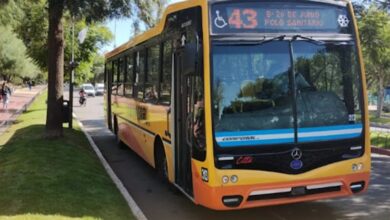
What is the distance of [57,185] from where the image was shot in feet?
28.3

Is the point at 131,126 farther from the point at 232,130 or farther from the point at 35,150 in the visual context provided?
the point at 232,130

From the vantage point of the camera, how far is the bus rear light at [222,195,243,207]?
6.55 metres

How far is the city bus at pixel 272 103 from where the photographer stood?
21.7ft

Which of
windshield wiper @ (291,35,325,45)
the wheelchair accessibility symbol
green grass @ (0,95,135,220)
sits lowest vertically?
green grass @ (0,95,135,220)

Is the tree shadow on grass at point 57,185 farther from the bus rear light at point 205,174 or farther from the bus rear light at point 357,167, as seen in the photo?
the bus rear light at point 357,167

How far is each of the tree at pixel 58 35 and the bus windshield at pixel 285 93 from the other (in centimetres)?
713

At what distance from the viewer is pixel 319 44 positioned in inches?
278

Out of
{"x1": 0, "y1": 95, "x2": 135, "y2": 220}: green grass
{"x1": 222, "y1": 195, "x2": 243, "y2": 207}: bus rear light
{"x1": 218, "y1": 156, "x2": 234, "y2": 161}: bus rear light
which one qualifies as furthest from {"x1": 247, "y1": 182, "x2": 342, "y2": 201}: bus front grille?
{"x1": 0, "y1": 95, "x2": 135, "y2": 220}: green grass

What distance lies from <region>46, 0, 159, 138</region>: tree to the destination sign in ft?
22.3

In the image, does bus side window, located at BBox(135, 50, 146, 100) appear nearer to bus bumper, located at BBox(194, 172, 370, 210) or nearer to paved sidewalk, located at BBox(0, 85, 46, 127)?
bus bumper, located at BBox(194, 172, 370, 210)

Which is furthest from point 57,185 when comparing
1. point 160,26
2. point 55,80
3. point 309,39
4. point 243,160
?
point 55,80

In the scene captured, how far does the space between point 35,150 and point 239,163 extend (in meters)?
7.40

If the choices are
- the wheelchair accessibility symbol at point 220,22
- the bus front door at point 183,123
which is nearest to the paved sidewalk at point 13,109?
the bus front door at point 183,123

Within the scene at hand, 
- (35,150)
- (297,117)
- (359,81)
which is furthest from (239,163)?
(35,150)
